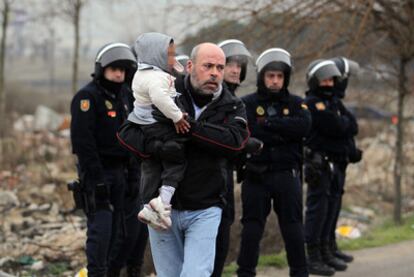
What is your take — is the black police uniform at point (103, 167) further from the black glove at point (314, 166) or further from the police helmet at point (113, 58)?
→ the black glove at point (314, 166)

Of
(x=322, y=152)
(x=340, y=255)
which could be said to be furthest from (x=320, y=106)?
(x=340, y=255)

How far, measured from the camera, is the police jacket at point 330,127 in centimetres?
664

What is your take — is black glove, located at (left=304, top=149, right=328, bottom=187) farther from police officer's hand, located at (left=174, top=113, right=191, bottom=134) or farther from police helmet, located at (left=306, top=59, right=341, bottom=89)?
police officer's hand, located at (left=174, top=113, right=191, bottom=134)

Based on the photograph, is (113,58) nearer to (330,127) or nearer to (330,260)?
(330,127)

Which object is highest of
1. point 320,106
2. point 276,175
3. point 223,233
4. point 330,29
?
point 330,29

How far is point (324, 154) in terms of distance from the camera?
22.2 ft

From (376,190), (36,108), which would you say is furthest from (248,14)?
(36,108)

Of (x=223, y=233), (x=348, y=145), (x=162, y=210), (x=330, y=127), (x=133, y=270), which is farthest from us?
(x=348, y=145)

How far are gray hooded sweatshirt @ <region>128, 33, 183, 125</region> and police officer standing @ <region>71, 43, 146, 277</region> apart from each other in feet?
4.16

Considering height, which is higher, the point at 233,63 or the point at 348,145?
the point at 233,63

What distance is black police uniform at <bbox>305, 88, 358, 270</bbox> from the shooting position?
6676 mm

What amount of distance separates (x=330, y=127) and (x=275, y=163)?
1208 mm

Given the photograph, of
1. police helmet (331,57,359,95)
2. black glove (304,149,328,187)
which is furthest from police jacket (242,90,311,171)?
police helmet (331,57,359,95)

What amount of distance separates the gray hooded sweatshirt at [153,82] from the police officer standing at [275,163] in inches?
60.3
